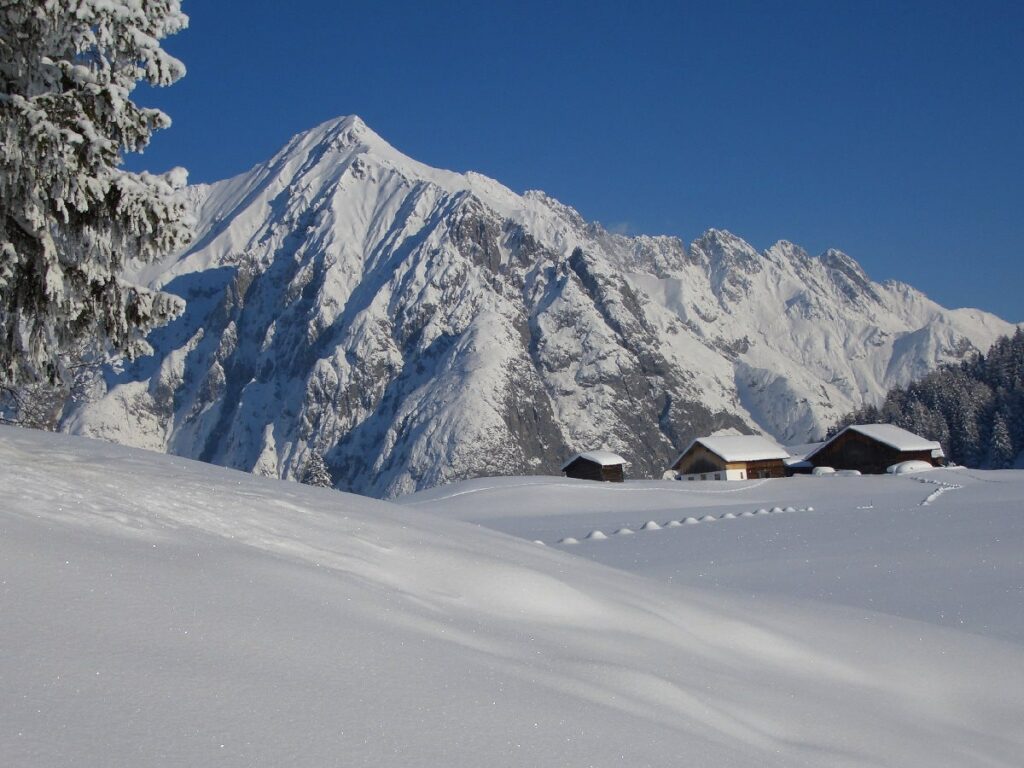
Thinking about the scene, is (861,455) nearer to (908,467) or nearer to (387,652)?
(908,467)

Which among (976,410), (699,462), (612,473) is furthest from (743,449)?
(976,410)

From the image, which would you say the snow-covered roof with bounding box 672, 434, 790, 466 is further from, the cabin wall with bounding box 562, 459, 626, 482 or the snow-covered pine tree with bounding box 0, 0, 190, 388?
the snow-covered pine tree with bounding box 0, 0, 190, 388

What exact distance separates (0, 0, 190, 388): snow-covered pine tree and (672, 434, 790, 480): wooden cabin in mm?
72275

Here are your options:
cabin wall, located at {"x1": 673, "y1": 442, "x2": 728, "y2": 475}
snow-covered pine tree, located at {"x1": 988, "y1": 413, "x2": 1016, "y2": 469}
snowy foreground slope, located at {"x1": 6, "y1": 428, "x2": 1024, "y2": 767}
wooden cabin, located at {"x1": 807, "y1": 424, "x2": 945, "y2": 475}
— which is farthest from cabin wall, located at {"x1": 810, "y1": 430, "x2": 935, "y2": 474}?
snowy foreground slope, located at {"x1": 6, "y1": 428, "x2": 1024, "y2": 767}

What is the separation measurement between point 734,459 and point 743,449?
6.77ft

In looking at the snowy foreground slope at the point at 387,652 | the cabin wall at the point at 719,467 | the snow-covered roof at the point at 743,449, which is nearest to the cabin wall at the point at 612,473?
the cabin wall at the point at 719,467

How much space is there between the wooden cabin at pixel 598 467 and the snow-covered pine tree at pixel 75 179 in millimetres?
75782

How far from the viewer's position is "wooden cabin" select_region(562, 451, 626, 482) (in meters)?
83.8

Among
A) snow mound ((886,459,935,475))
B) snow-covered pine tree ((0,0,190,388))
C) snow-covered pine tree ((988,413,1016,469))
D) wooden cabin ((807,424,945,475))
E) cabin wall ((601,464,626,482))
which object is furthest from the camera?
snow-covered pine tree ((988,413,1016,469))

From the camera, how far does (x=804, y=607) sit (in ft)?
34.9

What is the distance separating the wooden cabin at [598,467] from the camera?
83812mm

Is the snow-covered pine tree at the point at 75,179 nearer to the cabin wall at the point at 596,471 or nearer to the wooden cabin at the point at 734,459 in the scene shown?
the wooden cabin at the point at 734,459

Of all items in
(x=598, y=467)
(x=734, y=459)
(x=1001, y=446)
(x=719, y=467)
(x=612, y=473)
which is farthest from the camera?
(x=1001, y=446)

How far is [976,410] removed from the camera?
110 m
